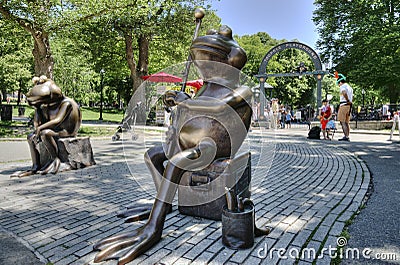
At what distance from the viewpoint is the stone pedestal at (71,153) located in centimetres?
646

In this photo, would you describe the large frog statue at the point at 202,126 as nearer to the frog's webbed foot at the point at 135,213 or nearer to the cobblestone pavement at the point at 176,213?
the cobblestone pavement at the point at 176,213

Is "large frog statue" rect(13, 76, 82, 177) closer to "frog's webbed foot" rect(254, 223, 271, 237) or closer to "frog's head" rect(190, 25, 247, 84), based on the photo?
"frog's head" rect(190, 25, 247, 84)

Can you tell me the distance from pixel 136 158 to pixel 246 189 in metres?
5.30

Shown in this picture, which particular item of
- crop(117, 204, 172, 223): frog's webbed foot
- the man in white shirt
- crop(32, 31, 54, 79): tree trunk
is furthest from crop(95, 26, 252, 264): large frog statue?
crop(32, 31, 54, 79): tree trunk

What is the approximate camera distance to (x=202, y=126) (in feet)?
10.3

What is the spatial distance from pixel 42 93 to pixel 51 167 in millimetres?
1529

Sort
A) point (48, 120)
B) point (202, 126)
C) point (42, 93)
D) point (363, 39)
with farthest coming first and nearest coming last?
point (363, 39)
point (48, 120)
point (42, 93)
point (202, 126)

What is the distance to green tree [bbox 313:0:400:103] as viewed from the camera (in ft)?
78.1

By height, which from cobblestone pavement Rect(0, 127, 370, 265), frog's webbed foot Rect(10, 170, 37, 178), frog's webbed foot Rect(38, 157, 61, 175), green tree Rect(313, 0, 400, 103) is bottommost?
cobblestone pavement Rect(0, 127, 370, 265)

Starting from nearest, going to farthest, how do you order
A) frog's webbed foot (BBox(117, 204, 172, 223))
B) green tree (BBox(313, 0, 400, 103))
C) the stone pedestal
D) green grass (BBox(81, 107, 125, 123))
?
frog's webbed foot (BBox(117, 204, 172, 223)) → the stone pedestal → green tree (BBox(313, 0, 400, 103)) → green grass (BBox(81, 107, 125, 123))

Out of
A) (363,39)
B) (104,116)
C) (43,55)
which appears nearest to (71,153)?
(43,55)

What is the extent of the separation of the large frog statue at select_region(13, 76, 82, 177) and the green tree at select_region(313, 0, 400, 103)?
23.2m

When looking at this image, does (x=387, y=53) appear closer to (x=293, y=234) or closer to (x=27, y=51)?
(x=293, y=234)

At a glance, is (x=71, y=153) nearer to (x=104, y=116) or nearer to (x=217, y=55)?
(x=217, y=55)
